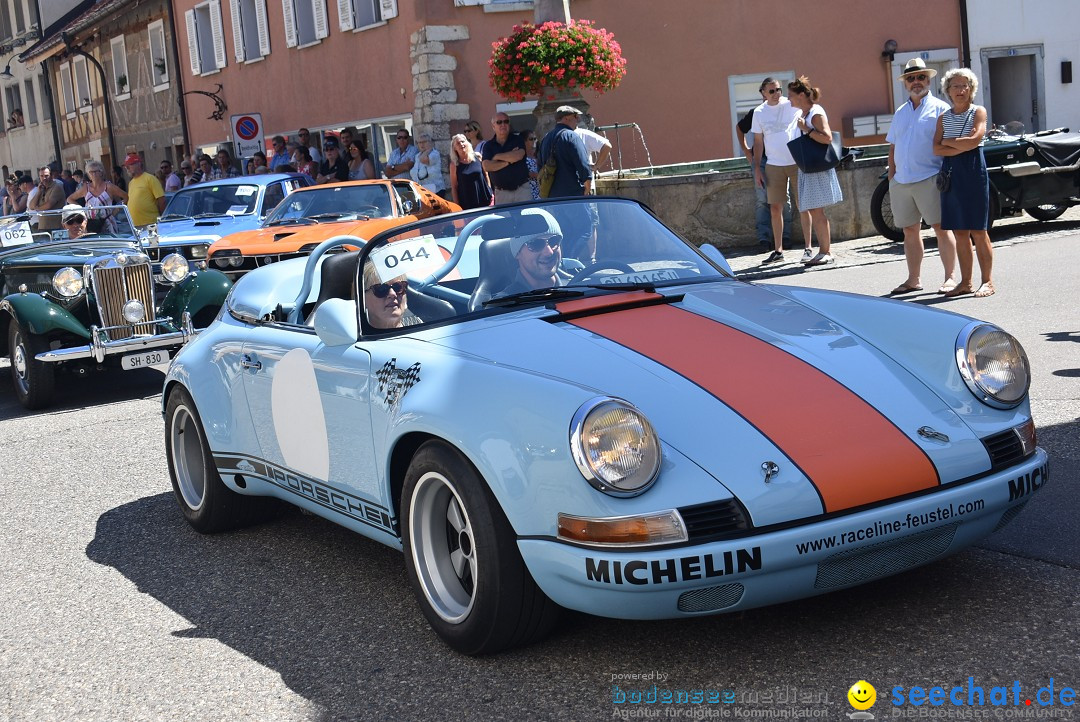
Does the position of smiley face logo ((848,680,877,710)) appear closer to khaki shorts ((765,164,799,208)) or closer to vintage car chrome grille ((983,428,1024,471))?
vintage car chrome grille ((983,428,1024,471))

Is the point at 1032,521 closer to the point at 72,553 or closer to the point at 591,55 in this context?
the point at 72,553

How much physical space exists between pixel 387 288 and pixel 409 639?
4.14 feet

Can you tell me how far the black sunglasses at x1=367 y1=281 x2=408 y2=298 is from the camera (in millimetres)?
4719

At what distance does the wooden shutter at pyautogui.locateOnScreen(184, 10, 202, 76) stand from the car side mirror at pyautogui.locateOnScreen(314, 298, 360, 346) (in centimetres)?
2891

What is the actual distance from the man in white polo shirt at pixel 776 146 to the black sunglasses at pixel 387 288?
31.8 feet

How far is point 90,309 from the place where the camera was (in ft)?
35.9

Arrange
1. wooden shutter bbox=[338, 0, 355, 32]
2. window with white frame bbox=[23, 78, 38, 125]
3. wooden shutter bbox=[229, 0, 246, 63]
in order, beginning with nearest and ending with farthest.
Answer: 1. wooden shutter bbox=[338, 0, 355, 32]
2. wooden shutter bbox=[229, 0, 246, 63]
3. window with white frame bbox=[23, 78, 38, 125]

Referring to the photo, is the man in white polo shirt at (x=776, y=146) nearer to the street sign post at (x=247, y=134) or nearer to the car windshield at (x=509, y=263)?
the car windshield at (x=509, y=263)

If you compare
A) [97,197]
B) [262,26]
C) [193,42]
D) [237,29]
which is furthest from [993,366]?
[193,42]

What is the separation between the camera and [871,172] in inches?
612

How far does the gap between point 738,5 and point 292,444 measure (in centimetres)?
2064

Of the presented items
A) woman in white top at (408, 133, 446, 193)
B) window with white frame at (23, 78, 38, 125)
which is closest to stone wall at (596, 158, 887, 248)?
woman in white top at (408, 133, 446, 193)

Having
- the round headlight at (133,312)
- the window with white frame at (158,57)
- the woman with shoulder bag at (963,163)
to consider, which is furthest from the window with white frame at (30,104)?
the woman with shoulder bag at (963,163)

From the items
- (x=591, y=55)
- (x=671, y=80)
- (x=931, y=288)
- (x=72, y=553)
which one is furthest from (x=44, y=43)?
(x=72, y=553)
